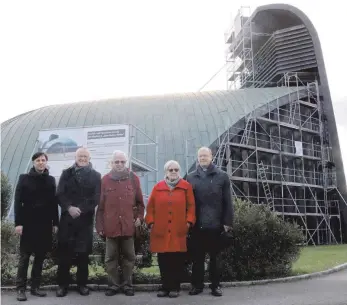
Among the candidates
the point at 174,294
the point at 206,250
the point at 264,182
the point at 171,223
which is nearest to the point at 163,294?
the point at 174,294

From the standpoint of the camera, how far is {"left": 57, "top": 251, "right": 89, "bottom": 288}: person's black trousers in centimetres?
647

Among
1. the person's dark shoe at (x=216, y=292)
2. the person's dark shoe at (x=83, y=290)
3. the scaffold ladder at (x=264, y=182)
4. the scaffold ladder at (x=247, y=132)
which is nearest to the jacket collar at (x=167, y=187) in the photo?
the person's dark shoe at (x=216, y=292)

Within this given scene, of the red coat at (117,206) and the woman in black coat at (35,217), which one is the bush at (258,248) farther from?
the woman in black coat at (35,217)

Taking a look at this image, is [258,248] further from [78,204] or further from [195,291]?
[78,204]

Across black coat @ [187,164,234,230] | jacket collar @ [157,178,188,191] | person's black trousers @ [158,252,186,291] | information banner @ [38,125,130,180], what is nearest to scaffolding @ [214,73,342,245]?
information banner @ [38,125,130,180]

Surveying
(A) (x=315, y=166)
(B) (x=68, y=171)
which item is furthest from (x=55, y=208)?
(A) (x=315, y=166)

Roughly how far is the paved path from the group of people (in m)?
0.20

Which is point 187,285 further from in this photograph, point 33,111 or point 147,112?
point 33,111

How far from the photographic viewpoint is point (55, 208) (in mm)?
6617

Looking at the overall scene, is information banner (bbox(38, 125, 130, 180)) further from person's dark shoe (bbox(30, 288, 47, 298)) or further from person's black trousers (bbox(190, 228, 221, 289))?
person's black trousers (bbox(190, 228, 221, 289))

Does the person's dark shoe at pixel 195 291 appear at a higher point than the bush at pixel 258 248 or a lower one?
lower

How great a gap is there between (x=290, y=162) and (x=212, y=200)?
66.7 ft

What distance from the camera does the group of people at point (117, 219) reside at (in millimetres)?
6375

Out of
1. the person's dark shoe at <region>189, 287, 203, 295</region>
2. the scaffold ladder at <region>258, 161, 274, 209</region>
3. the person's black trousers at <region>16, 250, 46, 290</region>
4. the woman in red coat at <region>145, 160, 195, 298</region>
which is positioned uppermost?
the scaffold ladder at <region>258, 161, 274, 209</region>
